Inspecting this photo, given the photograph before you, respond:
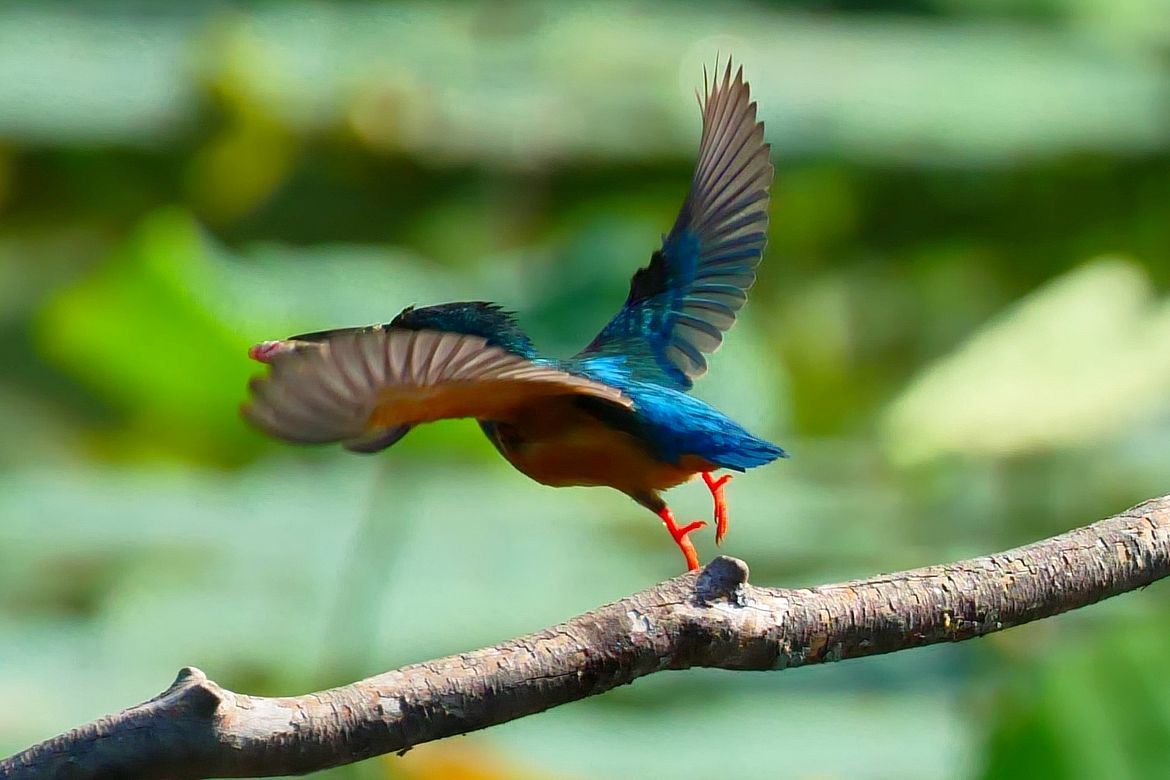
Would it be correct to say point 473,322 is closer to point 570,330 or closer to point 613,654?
point 613,654

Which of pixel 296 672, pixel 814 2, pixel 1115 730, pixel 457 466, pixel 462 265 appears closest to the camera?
pixel 1115 730

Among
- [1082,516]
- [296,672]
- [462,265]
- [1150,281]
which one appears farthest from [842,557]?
[1150,281]

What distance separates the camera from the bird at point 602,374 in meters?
0.55

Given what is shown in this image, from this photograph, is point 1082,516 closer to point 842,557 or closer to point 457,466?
point 842,557

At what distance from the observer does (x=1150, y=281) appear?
2674mm

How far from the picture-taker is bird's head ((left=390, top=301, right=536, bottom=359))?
2.08 ft

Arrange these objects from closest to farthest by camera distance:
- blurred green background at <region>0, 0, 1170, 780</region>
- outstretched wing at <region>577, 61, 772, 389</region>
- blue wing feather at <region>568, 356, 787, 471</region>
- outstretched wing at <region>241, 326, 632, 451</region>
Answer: outstretched wing at <region>241, 326, 632, 451</region>, blue wing feather at <region>568, 356, 787, 471</region>, outstretched wing at <region>577, 61, 772, 389</region>, blurred green background at <region>0, 0, 1170, 780</region>

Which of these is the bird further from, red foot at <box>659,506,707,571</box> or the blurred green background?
the blurred green background

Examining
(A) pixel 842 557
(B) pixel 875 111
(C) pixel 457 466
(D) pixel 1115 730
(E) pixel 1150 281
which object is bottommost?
(D) pixel 1115 730

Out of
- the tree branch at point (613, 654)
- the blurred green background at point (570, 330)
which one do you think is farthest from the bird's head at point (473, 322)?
the blurred green background at point (570, 330)

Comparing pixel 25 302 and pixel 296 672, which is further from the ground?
pixel 25 302

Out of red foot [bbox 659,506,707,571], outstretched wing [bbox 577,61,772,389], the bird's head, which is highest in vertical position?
outstretched wing [bbox 577,61,772,389]

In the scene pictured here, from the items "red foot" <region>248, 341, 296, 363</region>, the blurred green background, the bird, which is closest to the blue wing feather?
the bird

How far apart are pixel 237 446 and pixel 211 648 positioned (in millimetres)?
390
